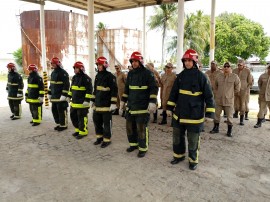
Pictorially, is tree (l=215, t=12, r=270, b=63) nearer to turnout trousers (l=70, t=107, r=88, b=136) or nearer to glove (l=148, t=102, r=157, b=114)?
turnout trousers (l=70, t=107, r=88, b=136)

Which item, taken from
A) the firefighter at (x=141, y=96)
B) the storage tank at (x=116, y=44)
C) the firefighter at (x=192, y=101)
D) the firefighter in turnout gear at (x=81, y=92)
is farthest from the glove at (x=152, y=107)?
the storage tank at (x=116, y=44)

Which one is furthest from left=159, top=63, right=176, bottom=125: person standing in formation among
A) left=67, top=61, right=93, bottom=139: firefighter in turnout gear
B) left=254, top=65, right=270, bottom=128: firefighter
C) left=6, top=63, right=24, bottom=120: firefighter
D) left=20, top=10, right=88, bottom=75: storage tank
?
left=20, top=10, right=88, bottom=75: storage tank

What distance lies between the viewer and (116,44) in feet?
95.9

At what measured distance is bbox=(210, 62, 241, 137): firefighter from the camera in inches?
257

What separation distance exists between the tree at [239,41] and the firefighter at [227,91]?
2592 cm

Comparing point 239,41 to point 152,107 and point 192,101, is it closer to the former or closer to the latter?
point 152,107

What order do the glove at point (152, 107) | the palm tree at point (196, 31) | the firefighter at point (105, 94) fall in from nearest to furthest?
1. the glove at point (152, 107)
2. the firefighter at point (105, 94)
3. the palm tree at point (196, 31)

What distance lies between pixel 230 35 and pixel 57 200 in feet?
106

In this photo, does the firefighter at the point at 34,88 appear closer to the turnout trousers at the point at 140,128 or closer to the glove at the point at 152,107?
the turnout trousers at the point at 140,128

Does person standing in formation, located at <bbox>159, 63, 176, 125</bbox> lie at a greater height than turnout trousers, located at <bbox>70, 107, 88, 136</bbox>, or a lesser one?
greater

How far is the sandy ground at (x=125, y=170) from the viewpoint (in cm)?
360

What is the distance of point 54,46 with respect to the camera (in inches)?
1011

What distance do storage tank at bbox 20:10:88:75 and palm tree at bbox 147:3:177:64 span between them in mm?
9532

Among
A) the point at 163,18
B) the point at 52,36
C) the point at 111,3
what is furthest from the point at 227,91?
the point at 163,18
